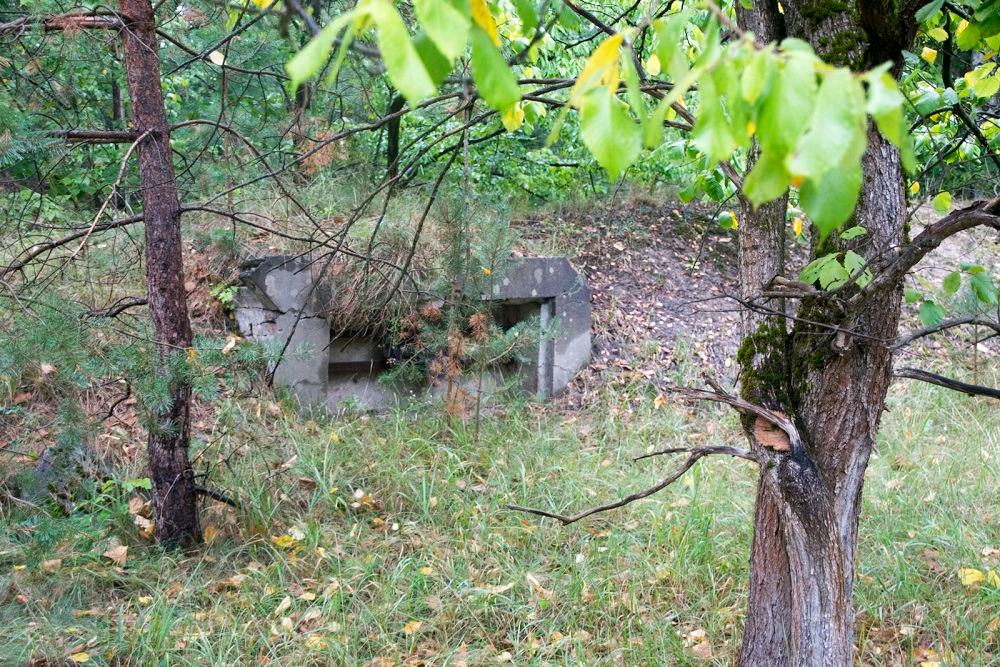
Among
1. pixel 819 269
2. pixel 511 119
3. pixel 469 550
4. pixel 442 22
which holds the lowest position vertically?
pixel 469 550

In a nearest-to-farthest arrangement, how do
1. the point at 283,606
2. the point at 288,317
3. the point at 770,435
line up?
1. the point at 770,435
2. the point at 283,606
3. the point at 288,317

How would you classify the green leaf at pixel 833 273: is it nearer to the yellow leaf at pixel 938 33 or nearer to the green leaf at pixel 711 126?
the green leaf at pixel 711 126

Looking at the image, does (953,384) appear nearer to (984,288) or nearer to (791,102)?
(984,288)

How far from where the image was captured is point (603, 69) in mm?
985

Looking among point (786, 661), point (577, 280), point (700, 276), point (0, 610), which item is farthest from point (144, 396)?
point (700, 276)

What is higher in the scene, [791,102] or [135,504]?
[791,102]

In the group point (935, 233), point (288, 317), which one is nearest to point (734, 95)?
point (935, 233)

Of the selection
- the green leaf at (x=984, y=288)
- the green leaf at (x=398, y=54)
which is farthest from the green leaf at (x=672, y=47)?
the green leaf at (x=984, y=288)

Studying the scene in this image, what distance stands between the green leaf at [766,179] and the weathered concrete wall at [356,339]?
4137 millimetres

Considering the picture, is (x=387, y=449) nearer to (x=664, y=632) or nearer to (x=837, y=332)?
(x=664, y=632)

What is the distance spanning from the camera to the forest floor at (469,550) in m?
3.16

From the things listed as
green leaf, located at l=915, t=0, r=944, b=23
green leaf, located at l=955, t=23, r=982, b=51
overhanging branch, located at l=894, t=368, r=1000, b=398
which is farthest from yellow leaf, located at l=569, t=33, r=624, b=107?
green leaf, located at l=955, t=23, r=982, b=51

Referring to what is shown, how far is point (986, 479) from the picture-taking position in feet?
14.4

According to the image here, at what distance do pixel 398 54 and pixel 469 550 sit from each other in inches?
130
